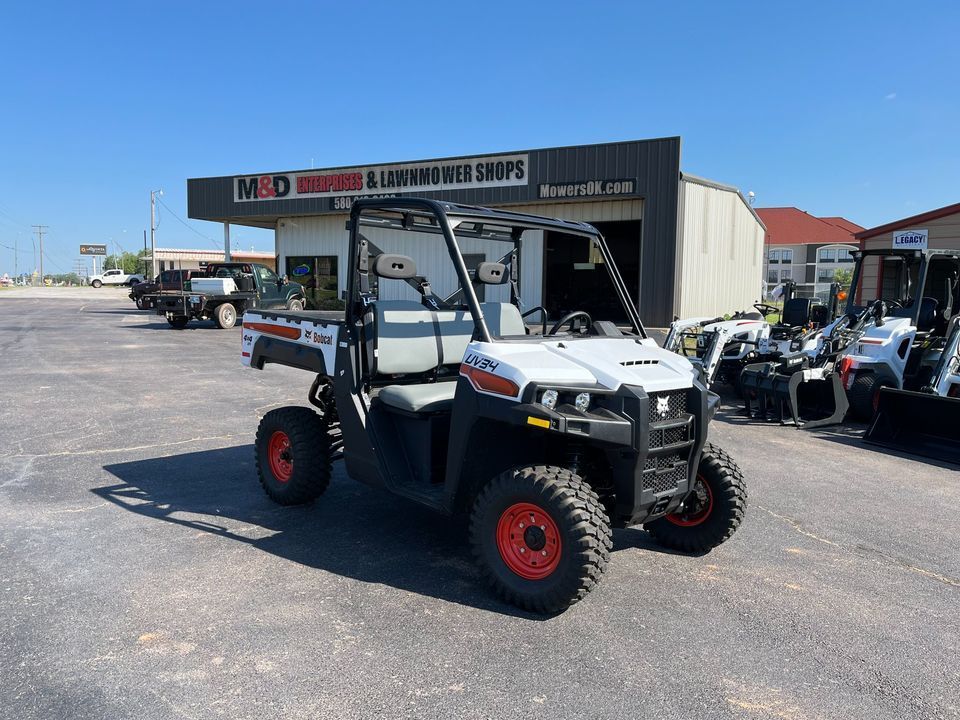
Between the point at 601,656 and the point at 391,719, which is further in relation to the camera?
the point at 601,656

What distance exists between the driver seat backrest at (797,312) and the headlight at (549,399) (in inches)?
335

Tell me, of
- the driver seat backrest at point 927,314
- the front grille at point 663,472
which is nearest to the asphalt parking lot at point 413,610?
the front grille at point 663,472

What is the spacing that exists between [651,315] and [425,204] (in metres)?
16.6

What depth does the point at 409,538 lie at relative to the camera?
15.4ft

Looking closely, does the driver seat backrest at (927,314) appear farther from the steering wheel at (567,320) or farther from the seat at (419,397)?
the seat at (419,397)

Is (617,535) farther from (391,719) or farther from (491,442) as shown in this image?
(391,719)

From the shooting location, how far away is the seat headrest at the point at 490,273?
430 cm

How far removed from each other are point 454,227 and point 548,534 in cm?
181

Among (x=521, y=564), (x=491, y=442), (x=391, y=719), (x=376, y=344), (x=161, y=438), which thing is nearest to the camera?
(x=391, y=719)

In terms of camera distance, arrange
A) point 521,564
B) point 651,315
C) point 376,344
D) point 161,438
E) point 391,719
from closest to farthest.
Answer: point 391,719 < point 521,564 < point 376,344 < point 161,438 < point 651,315

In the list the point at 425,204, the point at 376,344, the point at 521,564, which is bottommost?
the point at 521,564

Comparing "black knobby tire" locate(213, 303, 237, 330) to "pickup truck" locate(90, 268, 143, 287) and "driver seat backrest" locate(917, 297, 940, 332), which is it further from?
"pickup truck" locate(90, 268, 143, 287)

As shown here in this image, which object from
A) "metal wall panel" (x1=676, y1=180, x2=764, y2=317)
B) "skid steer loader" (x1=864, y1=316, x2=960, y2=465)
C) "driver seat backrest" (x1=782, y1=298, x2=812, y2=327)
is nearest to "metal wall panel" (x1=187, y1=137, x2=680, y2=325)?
"metal wall panel" (x1=676, y1=180, x2=764, y2=317)

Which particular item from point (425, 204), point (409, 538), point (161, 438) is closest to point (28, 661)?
point (409, 538)
